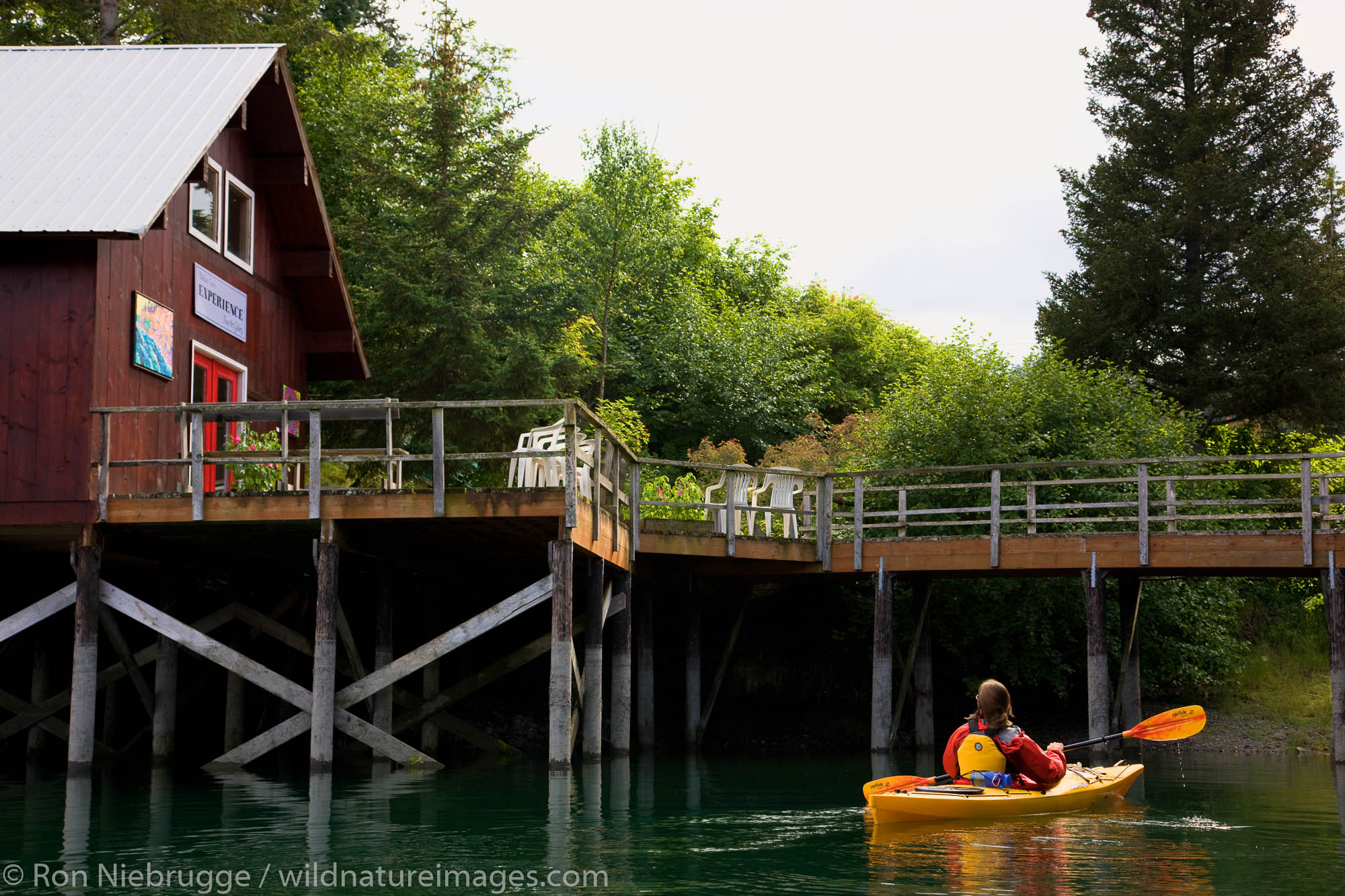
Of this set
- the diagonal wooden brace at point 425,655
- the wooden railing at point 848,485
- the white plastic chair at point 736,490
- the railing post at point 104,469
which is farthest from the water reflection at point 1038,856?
the railing post at point 104,469

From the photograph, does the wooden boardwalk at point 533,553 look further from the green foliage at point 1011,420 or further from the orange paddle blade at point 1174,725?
the orange paddle blade at point 1174,725


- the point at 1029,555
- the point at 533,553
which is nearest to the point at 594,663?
the point at 533,553

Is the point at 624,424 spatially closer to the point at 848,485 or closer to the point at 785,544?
the point at 848,485

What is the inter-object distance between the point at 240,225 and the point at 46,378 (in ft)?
15.4

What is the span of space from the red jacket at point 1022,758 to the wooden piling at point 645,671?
33.8ft

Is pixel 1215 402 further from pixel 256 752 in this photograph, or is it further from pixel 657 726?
pixel 256 752

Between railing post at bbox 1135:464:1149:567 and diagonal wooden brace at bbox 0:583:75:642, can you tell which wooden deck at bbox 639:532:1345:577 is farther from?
diagonal wooden brace at bbox 0:583:75:642

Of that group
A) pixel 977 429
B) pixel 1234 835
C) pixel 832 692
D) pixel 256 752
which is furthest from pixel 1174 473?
pixel 256 752

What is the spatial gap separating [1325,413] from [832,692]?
556 inches

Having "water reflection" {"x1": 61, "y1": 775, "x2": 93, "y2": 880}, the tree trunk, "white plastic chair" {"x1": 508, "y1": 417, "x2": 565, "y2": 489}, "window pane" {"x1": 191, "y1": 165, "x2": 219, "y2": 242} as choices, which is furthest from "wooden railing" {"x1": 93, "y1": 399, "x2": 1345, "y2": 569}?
the tree trunk

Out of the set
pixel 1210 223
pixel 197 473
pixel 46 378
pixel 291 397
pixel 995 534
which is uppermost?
pixel 1210 223

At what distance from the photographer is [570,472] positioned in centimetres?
1633

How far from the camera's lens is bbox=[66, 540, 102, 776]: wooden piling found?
16656mm

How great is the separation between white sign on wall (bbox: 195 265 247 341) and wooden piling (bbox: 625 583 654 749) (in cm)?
743
